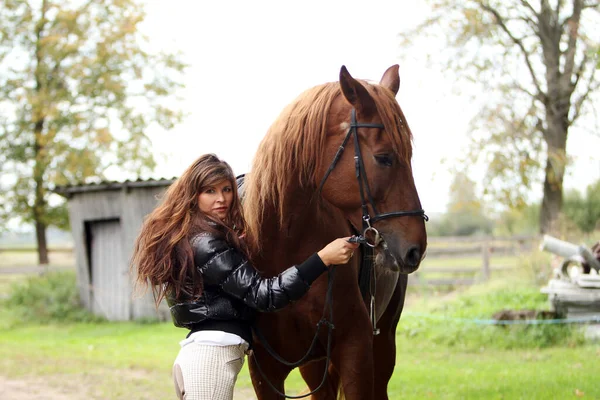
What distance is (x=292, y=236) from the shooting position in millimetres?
3078

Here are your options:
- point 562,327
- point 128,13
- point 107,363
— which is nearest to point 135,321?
point 107,363

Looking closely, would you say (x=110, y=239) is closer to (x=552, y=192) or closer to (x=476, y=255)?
(x=476, y=255)

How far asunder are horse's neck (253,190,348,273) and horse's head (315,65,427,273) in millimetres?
276

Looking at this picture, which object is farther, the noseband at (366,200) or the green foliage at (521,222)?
the green foliage at (521,222)

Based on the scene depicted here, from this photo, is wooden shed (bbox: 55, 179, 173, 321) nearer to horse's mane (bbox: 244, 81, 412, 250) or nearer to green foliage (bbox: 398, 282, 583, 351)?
green foliage (bbox: 398, 282, 583, 351)

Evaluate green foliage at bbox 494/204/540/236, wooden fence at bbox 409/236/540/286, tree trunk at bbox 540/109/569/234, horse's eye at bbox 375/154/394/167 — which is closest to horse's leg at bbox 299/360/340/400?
horse's eye at bbox 375/154/394/167

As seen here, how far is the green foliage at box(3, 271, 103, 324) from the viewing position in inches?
526

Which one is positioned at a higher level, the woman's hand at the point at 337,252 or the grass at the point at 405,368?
the woman's hand at the point at 337,252

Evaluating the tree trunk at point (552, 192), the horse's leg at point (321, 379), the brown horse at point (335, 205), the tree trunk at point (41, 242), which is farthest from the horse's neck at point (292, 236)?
the tree trunk at point (41, 242)

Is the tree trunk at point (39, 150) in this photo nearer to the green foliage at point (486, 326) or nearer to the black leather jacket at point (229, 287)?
the green foliage at point (486, 326)

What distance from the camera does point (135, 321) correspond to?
12984mm

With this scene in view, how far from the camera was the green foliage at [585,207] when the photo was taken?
22.0m

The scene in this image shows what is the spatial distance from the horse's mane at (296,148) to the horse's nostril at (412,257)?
389mm

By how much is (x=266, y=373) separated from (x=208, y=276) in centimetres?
80
